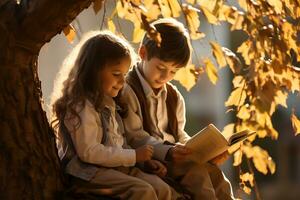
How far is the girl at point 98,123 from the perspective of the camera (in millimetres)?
2971

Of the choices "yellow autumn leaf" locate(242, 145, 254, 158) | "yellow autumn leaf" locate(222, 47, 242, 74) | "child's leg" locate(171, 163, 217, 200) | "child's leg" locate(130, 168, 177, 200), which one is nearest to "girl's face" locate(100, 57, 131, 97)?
"child's leg" locate(130, 168, 177, 200)

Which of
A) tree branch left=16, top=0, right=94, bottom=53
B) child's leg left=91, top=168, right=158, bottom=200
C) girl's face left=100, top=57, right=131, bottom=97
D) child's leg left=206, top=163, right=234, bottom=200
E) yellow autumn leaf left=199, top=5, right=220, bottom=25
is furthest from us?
yellow autumn leaf left=199, top=5, right=220, bottom=25

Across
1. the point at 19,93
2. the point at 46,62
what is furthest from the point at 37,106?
the point at 46,62

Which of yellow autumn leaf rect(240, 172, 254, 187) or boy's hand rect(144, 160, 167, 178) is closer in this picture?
boy's hand rect(144, 160, 167, 178)

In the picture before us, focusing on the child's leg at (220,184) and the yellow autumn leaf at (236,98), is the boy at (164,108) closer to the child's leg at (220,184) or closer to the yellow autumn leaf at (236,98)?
the child's leg at (220,184)

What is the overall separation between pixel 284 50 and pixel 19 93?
0.90 meters

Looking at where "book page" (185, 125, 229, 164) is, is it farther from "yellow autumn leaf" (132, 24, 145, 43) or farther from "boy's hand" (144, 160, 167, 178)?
"yellow autumn leaf" (132, 24, 145, 43)

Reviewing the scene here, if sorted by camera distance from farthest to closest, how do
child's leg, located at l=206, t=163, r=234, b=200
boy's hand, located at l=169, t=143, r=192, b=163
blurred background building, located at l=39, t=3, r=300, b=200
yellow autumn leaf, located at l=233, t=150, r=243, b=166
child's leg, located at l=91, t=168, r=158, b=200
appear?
1. blurred background building, located at l=39, t=3, r=300, b=200
2. yellow autumn leaf, located at l=233, t=150, r=243, b=166
3. child's leg, located at l=206, t=163, r=234, b=200
4. boy's hand, located at l=169, t=143, r=192, b=163
5. child's leg, located at l=91, t=168, r=158, b=200

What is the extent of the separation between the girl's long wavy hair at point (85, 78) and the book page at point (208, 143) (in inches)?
13.3

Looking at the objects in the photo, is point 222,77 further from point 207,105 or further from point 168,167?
point 168,167

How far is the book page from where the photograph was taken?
315 centimetres

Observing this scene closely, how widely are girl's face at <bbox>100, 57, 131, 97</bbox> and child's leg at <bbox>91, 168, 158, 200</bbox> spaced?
27 centimetres

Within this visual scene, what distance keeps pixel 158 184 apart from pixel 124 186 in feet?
0.40

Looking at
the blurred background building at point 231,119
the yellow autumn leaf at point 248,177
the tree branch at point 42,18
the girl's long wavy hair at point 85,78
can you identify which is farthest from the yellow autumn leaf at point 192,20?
the blurred background building at point 231,119
